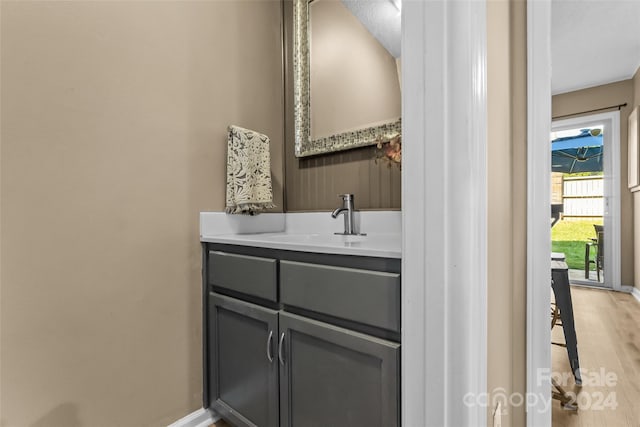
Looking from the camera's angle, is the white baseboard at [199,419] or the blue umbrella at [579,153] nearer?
the white baseboard at [199,419]

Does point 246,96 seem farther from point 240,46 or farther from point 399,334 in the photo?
point 399,334

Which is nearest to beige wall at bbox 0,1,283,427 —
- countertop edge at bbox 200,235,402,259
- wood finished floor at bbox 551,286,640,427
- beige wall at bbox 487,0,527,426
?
countertop edge at bbox 200,235,402,259

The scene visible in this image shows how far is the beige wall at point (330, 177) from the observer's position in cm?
144

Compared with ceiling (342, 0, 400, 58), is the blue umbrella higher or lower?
lower

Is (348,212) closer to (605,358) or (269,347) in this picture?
(269,347)

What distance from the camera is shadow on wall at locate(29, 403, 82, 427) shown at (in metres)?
1.00

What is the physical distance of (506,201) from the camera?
90 cm

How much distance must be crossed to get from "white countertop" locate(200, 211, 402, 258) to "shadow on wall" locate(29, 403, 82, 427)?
719 mm

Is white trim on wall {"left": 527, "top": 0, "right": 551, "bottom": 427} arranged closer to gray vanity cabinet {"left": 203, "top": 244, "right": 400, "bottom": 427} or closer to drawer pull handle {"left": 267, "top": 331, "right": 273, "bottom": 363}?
gray vanity cabinet {"left": 203, "top": 244, "right": 400, "bottom": 427}

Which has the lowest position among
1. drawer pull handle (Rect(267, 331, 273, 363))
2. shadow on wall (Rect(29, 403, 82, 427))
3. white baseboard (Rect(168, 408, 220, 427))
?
white baseboard (Rect(168, 408, 220, 427))

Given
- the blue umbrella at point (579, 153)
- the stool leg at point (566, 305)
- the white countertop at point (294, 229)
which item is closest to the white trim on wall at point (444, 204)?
the white countertop at point (294, 229)

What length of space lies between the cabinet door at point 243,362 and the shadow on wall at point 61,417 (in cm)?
47

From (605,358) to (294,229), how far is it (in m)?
1.92

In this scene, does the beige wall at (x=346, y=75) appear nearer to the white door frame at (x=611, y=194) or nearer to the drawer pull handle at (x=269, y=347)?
the drawer pull handle at (x=269, y=347)
